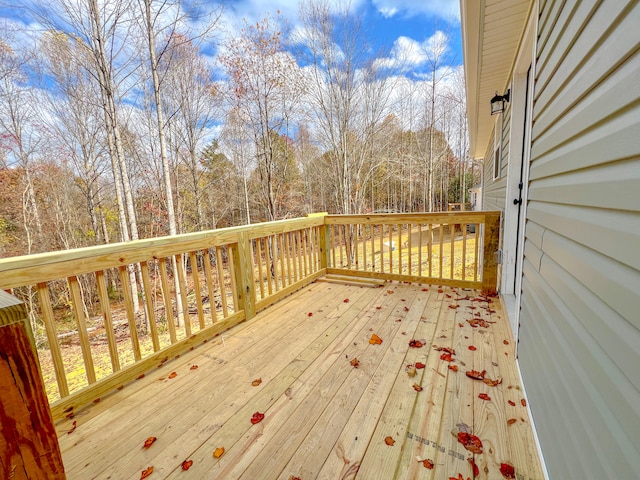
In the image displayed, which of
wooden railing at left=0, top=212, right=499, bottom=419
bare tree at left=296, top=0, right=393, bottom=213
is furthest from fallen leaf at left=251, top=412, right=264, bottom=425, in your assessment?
bare tree at left=296, top=0, right=393, bottom=213

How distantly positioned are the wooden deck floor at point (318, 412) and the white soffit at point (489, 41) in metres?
2.61

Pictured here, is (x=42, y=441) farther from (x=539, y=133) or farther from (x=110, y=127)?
(x=110, y=127)

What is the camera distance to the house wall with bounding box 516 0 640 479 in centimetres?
64

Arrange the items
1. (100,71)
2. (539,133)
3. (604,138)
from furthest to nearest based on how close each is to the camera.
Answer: (100,71) < (539,133) < (604,138)

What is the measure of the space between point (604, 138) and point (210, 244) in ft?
7.89

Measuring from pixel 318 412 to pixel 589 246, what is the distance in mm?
1468

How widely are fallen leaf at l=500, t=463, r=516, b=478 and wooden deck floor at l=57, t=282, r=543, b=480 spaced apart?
19mm

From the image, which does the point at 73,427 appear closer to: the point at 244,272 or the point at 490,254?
the point at 244,272

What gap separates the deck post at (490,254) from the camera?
306 centimetres

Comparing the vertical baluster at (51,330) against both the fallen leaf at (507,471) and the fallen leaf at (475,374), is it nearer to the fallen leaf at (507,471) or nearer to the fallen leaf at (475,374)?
the fallen leaf at (507,471)

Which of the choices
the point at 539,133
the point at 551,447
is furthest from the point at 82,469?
the point at 539,133

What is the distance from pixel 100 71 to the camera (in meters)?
5.64

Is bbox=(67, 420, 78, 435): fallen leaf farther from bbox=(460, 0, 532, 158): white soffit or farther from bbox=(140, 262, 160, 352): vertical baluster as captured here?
bbox=(460, 0, 532, 158): white soffit

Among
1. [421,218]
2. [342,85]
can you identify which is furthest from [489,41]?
[342,85]
